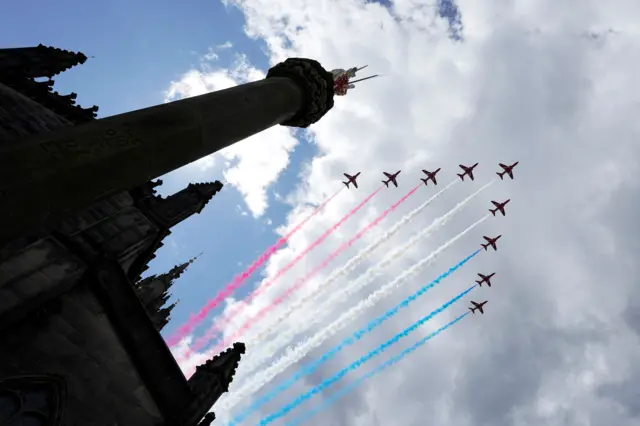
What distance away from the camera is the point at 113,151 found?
14031mm

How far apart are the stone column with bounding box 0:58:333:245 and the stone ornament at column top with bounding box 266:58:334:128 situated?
5515 mm

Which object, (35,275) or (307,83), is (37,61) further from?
(35,275)

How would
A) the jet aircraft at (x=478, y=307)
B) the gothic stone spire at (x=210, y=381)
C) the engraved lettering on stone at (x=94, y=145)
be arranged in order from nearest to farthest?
1. the engraved lettering on stone at (x=94, y=145)
2. the gothic stone spire at (x=210, y=381)
3. the jet aircraft at (x=478, y=307)

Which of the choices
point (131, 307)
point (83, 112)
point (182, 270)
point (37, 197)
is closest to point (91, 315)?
point (131, 307)

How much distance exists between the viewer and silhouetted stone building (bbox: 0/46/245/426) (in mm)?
17750

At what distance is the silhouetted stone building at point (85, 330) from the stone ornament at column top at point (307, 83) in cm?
1102

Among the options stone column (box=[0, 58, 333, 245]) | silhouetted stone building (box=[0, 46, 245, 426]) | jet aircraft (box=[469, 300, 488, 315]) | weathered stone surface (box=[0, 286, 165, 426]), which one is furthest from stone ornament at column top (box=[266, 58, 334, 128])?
jet aircraft (box=[469, 300, 488, 315])

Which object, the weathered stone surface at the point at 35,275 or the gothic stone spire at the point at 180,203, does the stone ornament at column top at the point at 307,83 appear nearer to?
the gothic stone spire at the point at 180,203

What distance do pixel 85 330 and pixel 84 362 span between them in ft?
5.58

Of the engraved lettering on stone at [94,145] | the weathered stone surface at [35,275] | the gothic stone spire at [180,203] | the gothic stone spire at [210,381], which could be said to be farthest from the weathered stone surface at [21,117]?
the gothic stone spire at [210,381]

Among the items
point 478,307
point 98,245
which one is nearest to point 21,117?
point 98,245

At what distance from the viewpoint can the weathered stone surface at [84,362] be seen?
18.0m

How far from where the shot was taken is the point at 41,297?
19.6 m

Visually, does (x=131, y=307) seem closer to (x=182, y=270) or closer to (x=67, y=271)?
(x=67, y=271)
